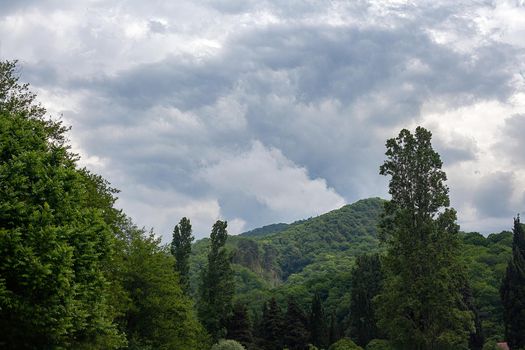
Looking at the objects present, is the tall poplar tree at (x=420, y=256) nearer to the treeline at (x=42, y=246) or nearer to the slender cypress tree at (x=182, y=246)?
the treeline at (x=42, y=246)

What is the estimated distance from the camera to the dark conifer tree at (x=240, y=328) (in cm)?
7956

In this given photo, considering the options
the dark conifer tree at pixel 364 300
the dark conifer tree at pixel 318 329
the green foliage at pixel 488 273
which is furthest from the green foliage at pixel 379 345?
the green foliage at pixel 488 273

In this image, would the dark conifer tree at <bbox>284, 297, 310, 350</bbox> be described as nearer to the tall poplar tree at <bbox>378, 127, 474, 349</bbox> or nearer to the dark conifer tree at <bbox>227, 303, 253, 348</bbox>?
the dark conifer tree at <bbox>227, 303, 253, 348</bbox>

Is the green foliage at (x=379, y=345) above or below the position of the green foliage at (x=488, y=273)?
below

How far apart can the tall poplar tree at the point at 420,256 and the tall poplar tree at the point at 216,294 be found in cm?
4110

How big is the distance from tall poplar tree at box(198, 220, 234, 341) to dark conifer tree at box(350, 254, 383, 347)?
79.2ft

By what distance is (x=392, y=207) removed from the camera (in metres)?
38.6

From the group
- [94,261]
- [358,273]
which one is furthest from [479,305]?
[94,261]

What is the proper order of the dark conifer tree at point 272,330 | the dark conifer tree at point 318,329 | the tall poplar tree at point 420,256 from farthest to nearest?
the dark conifer tree at point 272,330, the dark conifer tree at point 318,329, the tall poplar tree at point 420,256

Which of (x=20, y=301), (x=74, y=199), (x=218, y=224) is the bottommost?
(x=20, y=301)

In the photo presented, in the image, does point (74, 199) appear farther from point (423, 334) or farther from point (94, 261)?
point (423, 334)

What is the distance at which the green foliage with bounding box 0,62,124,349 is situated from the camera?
19797mm

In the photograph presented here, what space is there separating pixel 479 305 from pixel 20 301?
8477cm

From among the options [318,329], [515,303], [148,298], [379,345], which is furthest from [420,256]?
[318,329]
